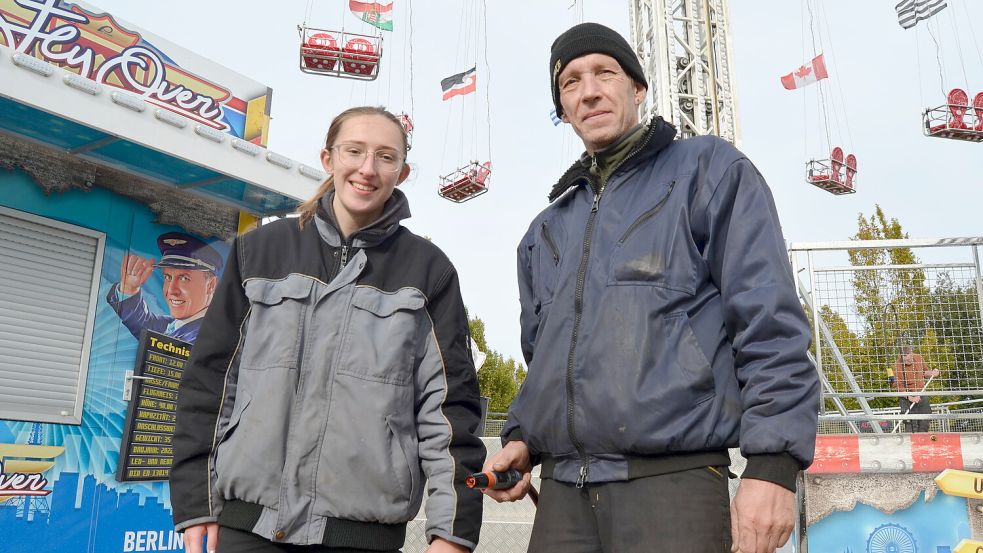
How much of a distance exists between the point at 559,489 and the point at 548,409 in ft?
0.79

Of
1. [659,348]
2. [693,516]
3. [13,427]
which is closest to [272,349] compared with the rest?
[659,348]

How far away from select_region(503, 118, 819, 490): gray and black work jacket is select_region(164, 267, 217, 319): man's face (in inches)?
225

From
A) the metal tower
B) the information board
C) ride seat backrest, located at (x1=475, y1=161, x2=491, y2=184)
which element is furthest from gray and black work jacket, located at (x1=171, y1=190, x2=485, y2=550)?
ride seat backrest, located at (x1=475, y1=161, x2=491, y2=184)

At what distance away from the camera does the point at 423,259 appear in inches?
98.3

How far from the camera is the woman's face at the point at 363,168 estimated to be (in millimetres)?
2453

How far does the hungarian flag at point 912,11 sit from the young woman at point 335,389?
20.8 m

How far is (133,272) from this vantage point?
6.85 m

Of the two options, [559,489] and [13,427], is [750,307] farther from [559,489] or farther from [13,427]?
[13,427]

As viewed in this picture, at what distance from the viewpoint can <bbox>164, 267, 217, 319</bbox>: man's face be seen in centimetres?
711

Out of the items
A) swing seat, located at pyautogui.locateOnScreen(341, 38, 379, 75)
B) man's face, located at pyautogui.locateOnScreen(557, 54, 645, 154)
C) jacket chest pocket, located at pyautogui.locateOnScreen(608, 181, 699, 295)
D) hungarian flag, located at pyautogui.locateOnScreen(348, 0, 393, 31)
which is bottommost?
jacket chest pocket, located at pyautogui.locateOnScreen(608, 181, 699, 295)

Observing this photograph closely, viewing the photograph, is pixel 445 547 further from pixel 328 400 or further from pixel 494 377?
pixel 494 377

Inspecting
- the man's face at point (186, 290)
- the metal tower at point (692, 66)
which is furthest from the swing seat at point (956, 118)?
the man's face at point (186, 290)

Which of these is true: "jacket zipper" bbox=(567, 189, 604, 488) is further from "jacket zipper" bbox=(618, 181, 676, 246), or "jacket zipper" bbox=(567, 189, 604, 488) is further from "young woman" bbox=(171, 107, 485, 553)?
A: "young woman" bbox=(171, 107, 485, 553)

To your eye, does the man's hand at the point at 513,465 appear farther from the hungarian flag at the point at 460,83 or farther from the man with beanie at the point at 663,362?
the hungarian flag at the point at 460,83
